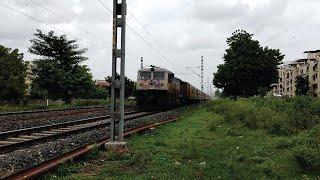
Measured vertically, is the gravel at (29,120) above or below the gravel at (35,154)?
above

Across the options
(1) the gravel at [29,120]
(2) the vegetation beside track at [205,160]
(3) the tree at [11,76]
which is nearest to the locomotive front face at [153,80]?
(1) the gravel at [29,120]

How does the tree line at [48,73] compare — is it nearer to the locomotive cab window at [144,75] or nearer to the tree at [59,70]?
the tree at [59,70]

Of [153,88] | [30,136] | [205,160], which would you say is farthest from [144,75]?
[205,160]

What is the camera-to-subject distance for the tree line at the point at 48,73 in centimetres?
5288

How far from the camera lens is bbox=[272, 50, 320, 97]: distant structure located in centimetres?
10708

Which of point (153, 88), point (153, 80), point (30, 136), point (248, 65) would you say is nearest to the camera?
point (30, 136)

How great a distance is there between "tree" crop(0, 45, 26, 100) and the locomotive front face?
74.0ft

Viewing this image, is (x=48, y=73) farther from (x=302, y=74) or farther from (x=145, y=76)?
(x=302, y=74)

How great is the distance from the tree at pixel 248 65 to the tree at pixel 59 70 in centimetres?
1873

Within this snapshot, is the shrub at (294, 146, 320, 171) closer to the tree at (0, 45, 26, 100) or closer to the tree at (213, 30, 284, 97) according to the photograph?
the tree at (0, 45, 26, 100)

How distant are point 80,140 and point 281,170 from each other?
23.9 ft

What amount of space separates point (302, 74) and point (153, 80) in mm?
92909

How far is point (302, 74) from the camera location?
119m

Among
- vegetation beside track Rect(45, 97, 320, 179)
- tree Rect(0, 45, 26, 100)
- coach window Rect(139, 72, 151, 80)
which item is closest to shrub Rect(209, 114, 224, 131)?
vegetation beside track Rect(45, 97, 320, 179)
